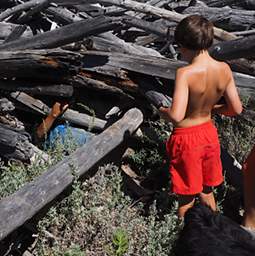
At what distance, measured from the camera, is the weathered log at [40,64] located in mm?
6051

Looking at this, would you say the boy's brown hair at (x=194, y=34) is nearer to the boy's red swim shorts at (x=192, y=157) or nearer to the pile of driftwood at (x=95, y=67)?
the boy's red swim shorts at (x=192, y=157)

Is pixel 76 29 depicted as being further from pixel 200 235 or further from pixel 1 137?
pixel 200 235

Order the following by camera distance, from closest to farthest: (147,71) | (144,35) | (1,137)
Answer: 1. (1,137)
2. (147,71)
3. (144,35)

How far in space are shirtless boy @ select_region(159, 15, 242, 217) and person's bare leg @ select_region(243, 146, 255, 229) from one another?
12.8 inches

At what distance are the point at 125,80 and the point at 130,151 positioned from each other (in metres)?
0.71

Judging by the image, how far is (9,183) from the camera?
5.22 meters

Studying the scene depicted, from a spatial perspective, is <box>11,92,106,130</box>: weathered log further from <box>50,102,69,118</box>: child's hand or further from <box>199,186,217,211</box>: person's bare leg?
<box>199,186,217,211</box>: person's bare leg

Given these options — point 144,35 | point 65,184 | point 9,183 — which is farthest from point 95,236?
point 144,35

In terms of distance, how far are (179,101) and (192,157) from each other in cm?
48

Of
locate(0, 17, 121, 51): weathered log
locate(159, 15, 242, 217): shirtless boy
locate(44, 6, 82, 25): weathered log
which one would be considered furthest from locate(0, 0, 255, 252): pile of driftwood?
locate(159, 15, 242, 217): shirtless boy

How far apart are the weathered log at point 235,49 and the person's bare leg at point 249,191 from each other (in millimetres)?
1241

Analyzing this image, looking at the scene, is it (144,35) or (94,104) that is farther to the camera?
(144,35)

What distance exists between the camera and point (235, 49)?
6.25 m

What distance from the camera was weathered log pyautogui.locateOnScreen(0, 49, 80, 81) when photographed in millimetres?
6051
